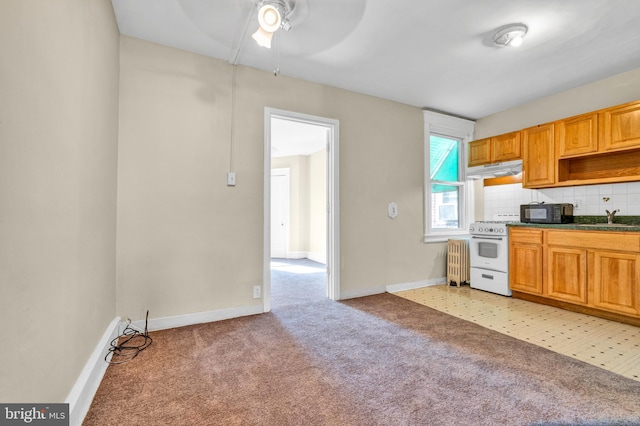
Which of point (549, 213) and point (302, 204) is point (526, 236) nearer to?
point (549, 213)

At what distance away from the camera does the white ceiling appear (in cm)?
214

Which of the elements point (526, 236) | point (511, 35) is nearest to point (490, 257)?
point (526, 236)

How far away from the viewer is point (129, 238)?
2.43 m

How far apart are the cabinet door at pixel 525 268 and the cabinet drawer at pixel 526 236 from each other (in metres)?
0.05

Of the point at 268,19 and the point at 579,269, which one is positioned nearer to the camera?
the point at 268,19

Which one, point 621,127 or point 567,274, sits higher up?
point 621,127

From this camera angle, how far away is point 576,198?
3.52 meters

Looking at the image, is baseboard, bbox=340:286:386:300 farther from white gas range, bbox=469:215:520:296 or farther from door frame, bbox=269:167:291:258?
door frame, bbox=269:167:291:258

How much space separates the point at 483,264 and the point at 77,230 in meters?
4.25

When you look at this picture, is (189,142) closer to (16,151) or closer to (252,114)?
→ (252,114)

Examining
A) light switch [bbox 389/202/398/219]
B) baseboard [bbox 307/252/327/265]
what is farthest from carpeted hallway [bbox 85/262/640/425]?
baseboard [bbox 307/252/327/265]

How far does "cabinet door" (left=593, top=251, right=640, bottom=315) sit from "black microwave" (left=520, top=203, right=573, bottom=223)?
0.59 metres

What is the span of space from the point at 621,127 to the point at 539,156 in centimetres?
76

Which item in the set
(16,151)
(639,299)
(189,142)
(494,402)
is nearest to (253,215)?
(189,142)
